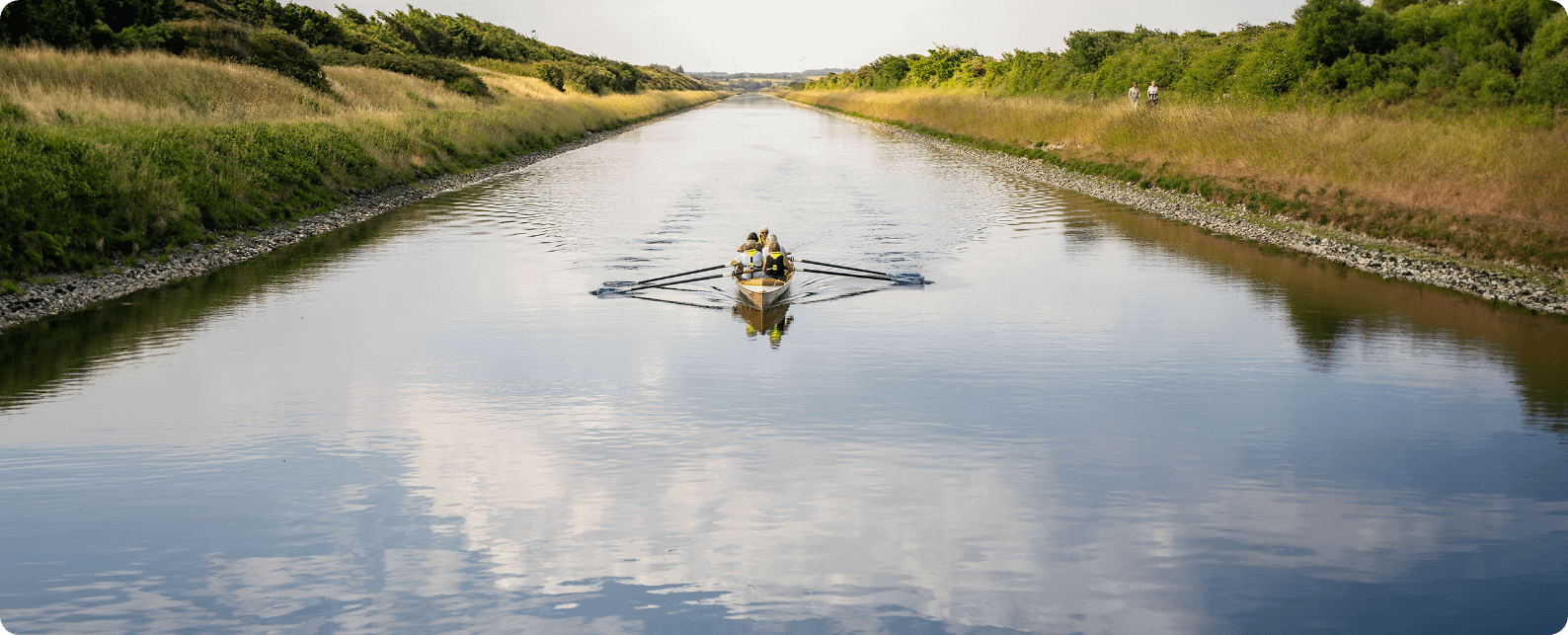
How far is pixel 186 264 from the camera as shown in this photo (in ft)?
65.6

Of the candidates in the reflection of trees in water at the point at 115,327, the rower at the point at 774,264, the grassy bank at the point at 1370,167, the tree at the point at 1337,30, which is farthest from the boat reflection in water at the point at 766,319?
the tree at the point at 1337,30

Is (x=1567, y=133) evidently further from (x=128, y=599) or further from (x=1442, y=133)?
(x=128, y=599)

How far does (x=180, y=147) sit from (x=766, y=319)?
50.3ft

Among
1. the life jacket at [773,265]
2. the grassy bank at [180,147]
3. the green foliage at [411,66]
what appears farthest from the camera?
→ the green foliage at [411,66]

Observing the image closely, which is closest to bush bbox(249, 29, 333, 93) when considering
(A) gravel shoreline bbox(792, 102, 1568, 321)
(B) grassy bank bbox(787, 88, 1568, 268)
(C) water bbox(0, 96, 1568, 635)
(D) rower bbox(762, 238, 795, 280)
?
(C) water bbox(0, 96, 1568, 635)

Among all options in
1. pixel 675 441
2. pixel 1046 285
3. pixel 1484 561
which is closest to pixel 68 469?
pixel 675 441

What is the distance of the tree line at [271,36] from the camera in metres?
35.6

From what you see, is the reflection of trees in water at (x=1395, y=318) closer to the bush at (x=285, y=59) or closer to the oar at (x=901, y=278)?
the oar at (x=901, y=278)

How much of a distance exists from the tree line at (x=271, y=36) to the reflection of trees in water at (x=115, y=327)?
20.2m

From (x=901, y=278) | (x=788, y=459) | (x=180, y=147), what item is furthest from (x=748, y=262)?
(x=180, y=147)

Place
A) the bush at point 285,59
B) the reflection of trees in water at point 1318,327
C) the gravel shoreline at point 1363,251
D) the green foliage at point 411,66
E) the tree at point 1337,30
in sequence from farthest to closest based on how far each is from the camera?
the green foliage at point 411,66, the bush at point 285,59, the tree at point 1337,30, the gravel shoreline at point 1363,251, the reflection of trees in water at point 1318,327

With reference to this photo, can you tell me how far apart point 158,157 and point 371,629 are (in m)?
19.4

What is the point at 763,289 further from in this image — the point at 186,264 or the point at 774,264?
the point at 186,264

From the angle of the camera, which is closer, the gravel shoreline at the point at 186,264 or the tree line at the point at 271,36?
the gravel shoreline at the point at 186,264
